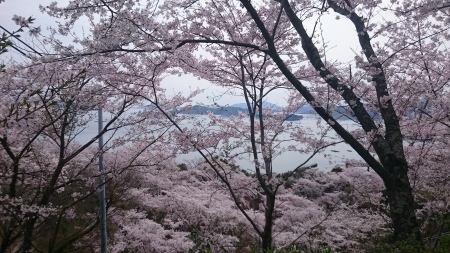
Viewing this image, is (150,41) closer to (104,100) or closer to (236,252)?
(104,100)

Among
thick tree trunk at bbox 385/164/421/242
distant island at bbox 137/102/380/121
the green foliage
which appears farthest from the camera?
distant island at bbox 137/102/380/121

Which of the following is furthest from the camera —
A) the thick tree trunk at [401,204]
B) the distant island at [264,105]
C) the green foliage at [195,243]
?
the distant island at [264,105]

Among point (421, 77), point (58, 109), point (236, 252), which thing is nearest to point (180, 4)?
point (58, 109)

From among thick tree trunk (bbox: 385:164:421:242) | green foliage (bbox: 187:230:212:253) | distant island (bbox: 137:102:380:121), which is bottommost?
green foliage (bbox: 187:230:212:253)

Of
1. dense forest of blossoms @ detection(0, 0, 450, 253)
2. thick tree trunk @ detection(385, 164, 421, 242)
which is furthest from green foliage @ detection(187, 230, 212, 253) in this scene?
thick tree trunk @ detection(385, 164, 421, 242)

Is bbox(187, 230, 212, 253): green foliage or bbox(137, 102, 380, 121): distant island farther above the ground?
bbox(137, 102, 380, 121): distant island

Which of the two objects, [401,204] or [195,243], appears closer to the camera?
[195,243]

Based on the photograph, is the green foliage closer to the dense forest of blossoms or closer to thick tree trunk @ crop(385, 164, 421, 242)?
the dense forest of blossoms

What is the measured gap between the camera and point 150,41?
342 cm

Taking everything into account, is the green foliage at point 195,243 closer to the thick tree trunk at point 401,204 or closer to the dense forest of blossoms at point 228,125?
the dense forest of blossoms at point 228,125

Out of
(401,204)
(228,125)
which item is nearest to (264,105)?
(228,125)

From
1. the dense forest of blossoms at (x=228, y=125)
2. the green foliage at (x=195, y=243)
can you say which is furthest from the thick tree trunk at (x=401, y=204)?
the green foliage at (x=195, y=243)

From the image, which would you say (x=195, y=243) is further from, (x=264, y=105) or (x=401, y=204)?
(x=264, y=105)

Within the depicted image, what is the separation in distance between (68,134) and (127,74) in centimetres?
178
